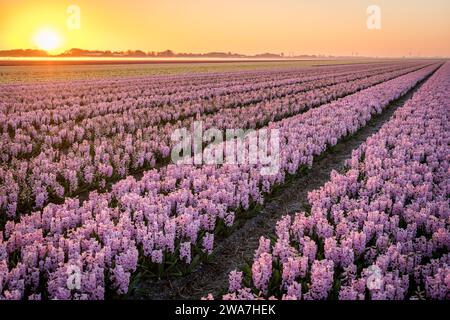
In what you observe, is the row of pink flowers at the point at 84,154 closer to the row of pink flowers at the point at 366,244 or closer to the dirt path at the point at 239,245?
the dirt path at the point at 239,245

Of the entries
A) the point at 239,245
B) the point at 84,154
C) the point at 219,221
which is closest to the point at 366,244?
the point at 239,245

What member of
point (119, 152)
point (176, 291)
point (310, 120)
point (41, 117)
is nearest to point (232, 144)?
point (119, 152)

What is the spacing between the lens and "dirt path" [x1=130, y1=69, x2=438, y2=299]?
554 centimetres

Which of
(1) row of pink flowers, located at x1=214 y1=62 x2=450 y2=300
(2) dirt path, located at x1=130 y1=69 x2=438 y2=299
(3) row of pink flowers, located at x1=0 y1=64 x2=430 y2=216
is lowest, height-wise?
(2) dirt path, located at x1=130 y1=69 x2=438 y2=299

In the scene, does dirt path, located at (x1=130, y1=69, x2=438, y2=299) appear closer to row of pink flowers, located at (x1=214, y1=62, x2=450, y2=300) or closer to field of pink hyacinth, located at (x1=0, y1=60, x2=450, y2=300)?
Result: field of pink hyacinth, located at (x1=0, y1=60, x2=450, y2=300)

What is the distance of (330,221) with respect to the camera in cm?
675

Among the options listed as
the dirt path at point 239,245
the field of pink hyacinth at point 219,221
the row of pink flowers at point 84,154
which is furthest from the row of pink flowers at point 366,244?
the row of pink flowers at point 84,154

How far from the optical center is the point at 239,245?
6930 millimetres

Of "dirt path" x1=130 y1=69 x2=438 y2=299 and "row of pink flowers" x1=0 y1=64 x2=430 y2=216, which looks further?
"row of pink flowers" x1=0 y1=64 x2=430 y2=216

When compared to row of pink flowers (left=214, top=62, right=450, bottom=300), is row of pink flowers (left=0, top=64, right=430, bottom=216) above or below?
above

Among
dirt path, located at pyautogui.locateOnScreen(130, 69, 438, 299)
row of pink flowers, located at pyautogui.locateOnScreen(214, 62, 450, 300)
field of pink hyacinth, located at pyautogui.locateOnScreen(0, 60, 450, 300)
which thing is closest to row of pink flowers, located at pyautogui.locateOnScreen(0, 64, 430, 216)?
field of pink hyacinth, located at pyautogui.locateOnScreen(0, 60, 450, 300)

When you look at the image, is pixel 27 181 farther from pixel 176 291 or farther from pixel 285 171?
pixel 285 171

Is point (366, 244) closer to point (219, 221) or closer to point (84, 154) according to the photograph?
point (219, 221)
